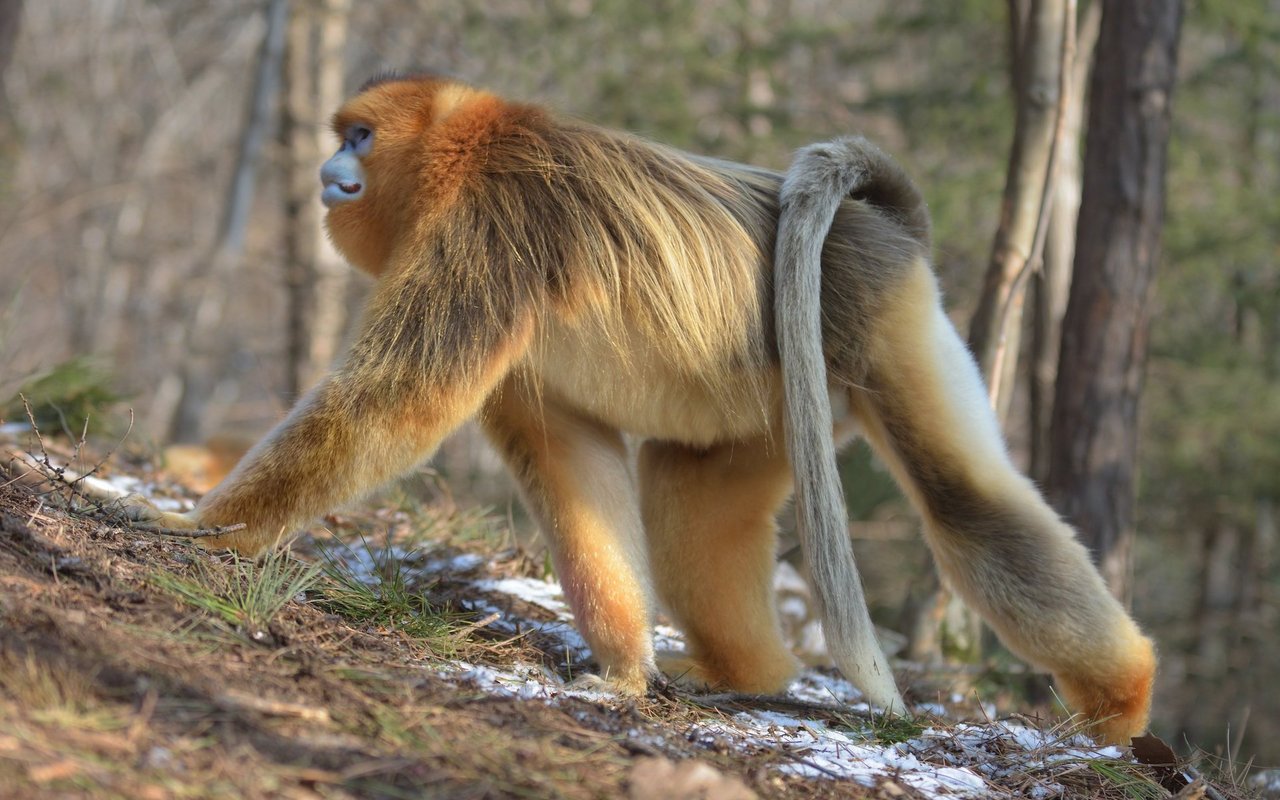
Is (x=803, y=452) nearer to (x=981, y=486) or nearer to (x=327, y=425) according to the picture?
(x=981, y=486)

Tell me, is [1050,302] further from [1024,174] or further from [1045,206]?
[1045,206]

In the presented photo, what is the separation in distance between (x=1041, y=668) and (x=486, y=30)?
1040 cm

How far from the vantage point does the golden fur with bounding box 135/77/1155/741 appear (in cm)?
341

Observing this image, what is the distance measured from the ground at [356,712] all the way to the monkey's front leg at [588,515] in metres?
0.21

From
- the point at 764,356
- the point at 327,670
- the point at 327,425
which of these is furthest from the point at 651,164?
the point at 327,670

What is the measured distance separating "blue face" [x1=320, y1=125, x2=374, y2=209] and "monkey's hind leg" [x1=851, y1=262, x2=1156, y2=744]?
1831 mm

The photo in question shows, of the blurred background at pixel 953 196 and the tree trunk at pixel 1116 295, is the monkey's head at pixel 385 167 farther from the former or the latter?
the tree trunk at pixel 1116 295

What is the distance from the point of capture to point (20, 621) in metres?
2.61

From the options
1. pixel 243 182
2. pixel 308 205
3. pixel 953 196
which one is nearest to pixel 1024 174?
pixel 953 196

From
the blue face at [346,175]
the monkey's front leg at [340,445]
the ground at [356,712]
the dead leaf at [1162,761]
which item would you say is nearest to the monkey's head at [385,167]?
the blue face at [346,175]

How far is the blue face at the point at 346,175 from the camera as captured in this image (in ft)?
12.7

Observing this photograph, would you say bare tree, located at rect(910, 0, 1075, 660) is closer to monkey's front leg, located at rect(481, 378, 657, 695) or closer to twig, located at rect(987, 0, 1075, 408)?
twig, located at rect(987, 0, 1075, 408)

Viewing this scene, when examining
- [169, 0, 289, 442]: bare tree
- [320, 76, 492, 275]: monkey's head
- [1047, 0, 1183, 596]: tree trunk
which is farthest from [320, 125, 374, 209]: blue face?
[169, 0, 289, 442]: bare tree

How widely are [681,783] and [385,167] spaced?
7.55 ft
